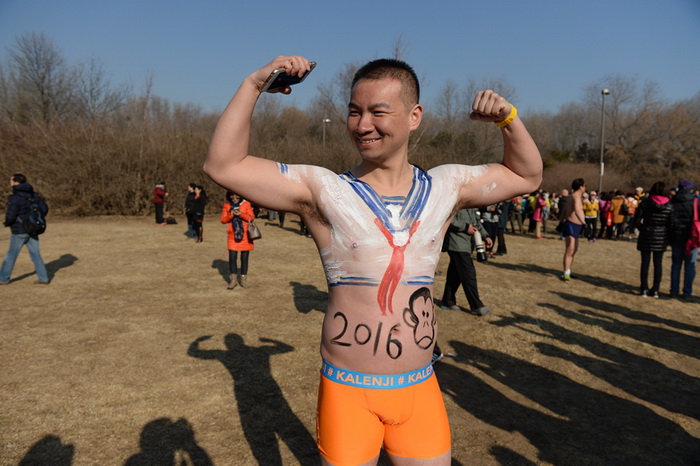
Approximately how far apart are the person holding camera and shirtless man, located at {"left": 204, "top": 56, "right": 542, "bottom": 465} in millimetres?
5257

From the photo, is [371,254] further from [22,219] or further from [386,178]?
[22,219]

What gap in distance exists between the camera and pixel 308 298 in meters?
A: 8.55

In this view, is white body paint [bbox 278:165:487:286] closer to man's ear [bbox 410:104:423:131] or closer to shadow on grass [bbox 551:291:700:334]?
man's ear [bbox 410:104:423:131]

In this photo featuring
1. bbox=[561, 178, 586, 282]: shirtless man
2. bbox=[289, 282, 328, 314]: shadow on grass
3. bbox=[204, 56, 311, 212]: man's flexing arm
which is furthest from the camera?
bbox=[561, 178, 586, 282]: shirtless man

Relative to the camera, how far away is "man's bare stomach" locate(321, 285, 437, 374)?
78.5 inches

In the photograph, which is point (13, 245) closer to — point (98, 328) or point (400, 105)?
point (98, 328)

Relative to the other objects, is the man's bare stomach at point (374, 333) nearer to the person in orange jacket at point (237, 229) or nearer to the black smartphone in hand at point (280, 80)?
the black smartphone in hand at point (280, 80)

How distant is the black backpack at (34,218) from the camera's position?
8805mm

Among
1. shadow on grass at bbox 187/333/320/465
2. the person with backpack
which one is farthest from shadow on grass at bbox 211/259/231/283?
shadow on grass at bbox 187/333/320/465

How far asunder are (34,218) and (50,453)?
652 centimetres

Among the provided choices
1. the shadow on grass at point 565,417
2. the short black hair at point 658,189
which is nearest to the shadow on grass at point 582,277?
the short black hair at point 658,189

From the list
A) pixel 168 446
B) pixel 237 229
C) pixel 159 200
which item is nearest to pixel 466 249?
pixel 237 229

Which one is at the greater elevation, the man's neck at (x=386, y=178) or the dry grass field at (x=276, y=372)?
the man's neck at (x=386, y=178)

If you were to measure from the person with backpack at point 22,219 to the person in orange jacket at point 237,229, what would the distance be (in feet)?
10.9
